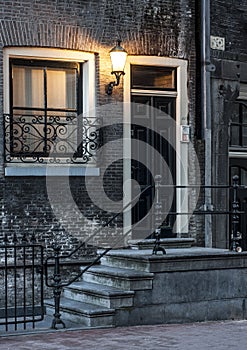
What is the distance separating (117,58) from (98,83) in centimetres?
51

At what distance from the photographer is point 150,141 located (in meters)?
13.3

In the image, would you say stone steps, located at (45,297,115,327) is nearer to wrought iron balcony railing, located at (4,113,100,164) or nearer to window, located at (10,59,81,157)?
wrought iron balcony railing, located at (4,113,100,164)

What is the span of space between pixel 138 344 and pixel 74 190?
351cm

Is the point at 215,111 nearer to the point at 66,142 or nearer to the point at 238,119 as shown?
the point at 238,119

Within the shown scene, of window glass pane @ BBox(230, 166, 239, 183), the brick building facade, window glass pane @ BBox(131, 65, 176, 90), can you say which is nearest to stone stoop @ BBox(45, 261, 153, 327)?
the brick building facade

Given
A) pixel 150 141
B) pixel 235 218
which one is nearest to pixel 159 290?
pixel 235 218

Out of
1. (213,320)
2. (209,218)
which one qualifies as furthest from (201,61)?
(213,320)

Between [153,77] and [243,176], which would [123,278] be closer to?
[153,77]

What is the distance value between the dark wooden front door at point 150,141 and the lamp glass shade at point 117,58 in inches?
30.3

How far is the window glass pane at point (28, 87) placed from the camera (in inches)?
481

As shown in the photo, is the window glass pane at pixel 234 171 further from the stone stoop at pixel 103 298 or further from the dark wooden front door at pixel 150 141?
the stone stoop at pixel 103 298

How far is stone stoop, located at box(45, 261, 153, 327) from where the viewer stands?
10.5 m

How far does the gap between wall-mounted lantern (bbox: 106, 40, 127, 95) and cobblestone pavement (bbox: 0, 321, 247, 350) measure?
4.08 m

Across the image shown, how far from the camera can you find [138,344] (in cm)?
947
